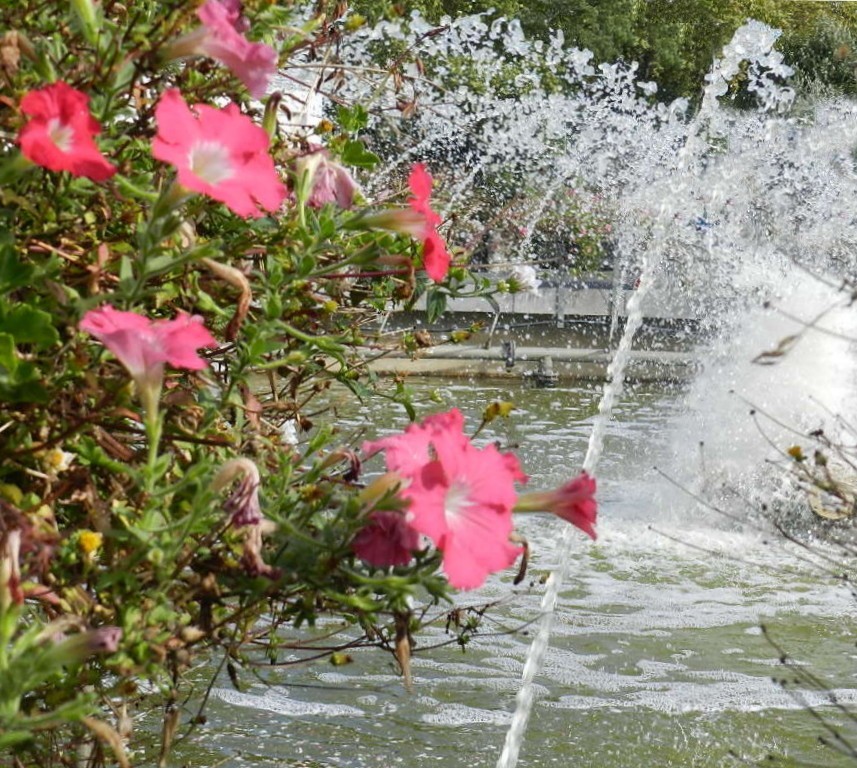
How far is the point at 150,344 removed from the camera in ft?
4.67

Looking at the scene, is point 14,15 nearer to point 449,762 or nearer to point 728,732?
point 449,762

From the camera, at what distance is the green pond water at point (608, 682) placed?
14.5 ft

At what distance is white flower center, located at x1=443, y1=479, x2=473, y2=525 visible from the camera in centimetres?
143

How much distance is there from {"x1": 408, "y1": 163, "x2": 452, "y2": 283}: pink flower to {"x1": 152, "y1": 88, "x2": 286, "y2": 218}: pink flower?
226 millimetres

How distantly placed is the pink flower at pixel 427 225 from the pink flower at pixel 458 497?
326mm

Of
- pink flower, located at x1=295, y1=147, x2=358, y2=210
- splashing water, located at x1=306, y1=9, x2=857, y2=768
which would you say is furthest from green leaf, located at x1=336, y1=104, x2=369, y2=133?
splashing water, located at x1=306, y1=9, x2=857, y2=768

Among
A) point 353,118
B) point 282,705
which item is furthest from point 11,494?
point 282,705

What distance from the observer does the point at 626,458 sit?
1068 cm

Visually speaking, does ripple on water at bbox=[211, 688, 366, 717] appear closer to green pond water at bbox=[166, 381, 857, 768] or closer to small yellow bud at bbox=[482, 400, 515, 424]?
green pond water at bbox=[166, 381, 857, 768]

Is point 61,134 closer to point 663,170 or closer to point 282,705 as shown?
point 282,705

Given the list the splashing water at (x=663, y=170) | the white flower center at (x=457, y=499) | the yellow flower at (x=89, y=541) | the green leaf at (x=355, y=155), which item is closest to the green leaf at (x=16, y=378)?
the yellow flower at (x=89, y=541)

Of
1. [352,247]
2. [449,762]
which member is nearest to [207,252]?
[352,247]

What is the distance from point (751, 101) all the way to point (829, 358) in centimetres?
3673

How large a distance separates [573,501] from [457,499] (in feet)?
0.53
